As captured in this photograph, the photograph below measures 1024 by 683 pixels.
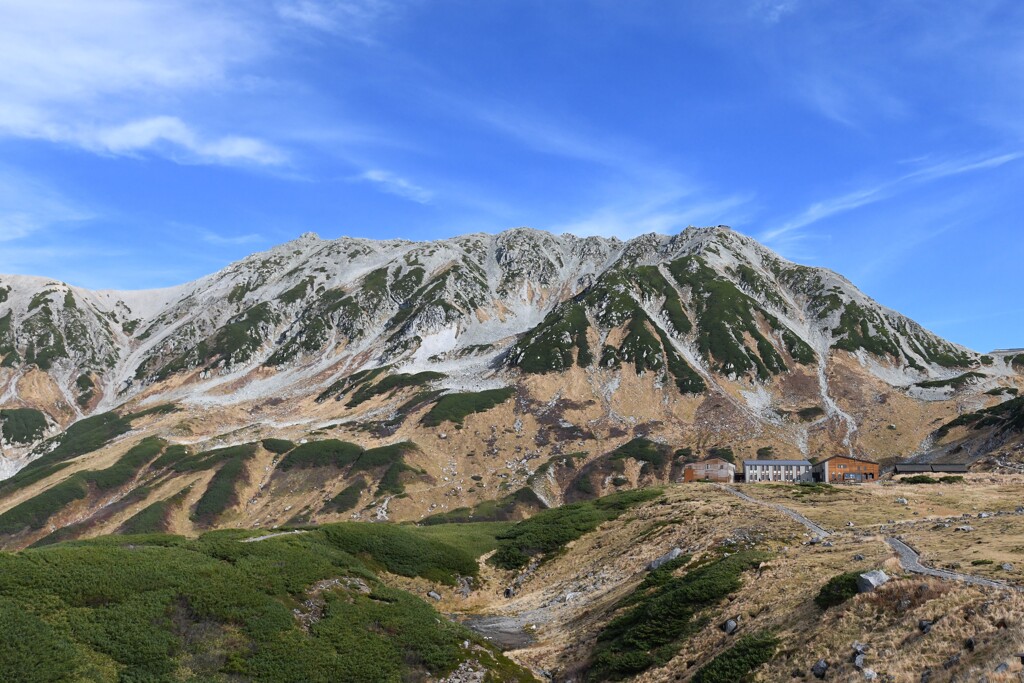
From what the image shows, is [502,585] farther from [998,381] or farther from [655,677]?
[998,381]

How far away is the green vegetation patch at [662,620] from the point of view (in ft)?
104

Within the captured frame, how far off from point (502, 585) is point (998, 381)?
628 feet

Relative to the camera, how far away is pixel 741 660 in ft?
86.9

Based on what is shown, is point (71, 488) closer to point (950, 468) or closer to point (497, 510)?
point (497, 510)

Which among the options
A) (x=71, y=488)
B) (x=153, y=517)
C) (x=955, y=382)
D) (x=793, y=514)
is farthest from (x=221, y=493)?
(x=955, y=382)

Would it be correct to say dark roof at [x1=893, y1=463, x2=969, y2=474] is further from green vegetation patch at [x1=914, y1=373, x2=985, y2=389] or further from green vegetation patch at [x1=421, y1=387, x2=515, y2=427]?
green vegetation patch at [x1=421, y1=387, x2=515, y2=427]

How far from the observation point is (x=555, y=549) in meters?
65.2

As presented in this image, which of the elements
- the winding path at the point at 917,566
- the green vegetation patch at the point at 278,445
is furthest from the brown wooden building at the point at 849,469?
the green vegetation patch at the point at 278,445

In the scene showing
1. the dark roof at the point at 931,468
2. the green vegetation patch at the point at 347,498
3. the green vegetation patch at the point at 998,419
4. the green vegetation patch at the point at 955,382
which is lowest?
the green vegetation patch at the point at 347,498

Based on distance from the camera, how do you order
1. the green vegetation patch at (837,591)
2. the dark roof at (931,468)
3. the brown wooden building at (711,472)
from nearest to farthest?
the green vegetation patch at (837,591) < the dark roof at (931,468) < the brown wooden building at (711,472)

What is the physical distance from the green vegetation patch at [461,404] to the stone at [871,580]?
15034 cm

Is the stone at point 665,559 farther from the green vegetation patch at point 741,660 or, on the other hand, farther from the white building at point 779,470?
the white building at point 779,470

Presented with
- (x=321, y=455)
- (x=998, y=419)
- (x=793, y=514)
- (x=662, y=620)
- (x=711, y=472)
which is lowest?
(x=321, y=455)

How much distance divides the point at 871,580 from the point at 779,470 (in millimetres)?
106656
